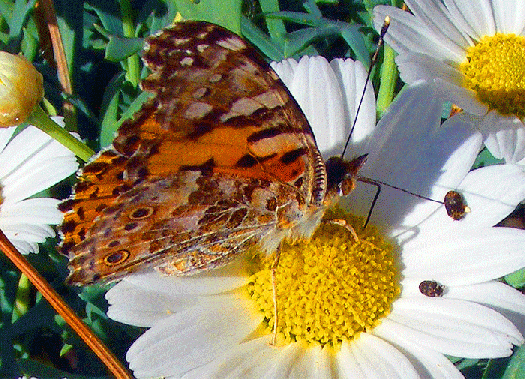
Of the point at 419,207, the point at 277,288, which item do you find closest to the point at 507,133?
the point at 419,207

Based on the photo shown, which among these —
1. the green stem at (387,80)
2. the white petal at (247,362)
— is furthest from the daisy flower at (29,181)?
the green stem at (387,80)

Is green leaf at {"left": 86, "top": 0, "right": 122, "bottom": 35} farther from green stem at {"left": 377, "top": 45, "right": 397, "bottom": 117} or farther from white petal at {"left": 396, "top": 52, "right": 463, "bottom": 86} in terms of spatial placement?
white petal at {"left": 396, "top": 52, "right": 463, "bottom": 86}

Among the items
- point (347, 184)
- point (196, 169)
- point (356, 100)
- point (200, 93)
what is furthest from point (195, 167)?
point (356, 100)

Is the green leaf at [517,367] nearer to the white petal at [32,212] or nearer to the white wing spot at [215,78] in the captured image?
the white wing spot at [215,78]

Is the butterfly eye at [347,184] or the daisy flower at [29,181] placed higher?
the daisy flower at [29,181]

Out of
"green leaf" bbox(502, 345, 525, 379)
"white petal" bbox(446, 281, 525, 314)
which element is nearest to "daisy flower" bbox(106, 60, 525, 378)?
"white petal" bbox(446, 281, 525, 314)

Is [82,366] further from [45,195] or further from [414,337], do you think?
[414,337]
